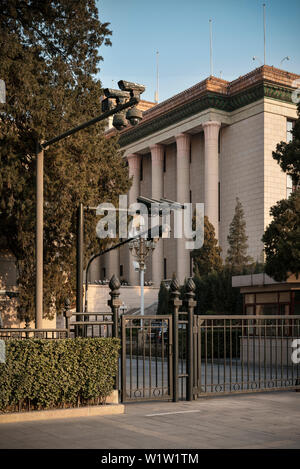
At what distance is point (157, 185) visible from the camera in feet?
244

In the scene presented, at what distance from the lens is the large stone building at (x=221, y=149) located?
61688 millimetres

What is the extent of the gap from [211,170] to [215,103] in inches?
284

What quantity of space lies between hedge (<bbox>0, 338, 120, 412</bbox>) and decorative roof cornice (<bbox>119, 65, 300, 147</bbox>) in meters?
54.1

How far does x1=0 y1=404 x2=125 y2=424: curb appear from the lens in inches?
368

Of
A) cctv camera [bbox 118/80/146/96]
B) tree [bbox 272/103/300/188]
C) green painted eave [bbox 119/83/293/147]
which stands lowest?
cctv camera [bbox 118/80/146/96]

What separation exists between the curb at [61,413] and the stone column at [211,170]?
54.7 meters

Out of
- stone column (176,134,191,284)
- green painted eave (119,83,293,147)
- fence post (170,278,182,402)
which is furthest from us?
stone column (176,134,191,284)

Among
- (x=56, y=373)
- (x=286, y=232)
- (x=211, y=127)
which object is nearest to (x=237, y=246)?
(x=211, y=127)

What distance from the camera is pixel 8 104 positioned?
17.0 m

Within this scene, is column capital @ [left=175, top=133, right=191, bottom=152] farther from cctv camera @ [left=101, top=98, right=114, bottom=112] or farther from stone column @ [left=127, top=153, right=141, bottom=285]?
cctv camera @ [left=101, top=98, right=114, bottom=112]

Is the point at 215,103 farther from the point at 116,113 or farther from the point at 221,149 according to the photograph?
the point at 116,113

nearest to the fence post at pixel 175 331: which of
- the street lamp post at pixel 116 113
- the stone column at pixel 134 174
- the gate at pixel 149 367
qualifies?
the gate at pixel 149 367

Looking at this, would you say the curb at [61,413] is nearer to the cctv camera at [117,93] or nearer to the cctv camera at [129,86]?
the cctv camera at [117,93]

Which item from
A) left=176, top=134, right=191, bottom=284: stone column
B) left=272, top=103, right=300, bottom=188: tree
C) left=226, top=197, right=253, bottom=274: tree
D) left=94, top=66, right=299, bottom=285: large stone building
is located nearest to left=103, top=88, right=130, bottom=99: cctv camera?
left=272, top=103, right=300, bottom=188: tree
